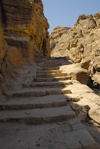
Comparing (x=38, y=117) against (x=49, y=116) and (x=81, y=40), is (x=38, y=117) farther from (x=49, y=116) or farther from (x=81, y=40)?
(x=81, y=40)

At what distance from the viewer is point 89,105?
2.23m

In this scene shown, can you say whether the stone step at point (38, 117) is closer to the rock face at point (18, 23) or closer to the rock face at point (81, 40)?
the rock face at point (18, 23)

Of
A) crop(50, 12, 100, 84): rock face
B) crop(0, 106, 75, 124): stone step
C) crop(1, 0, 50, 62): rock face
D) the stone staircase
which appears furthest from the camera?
crop(50, 12, 100, 84): rock face

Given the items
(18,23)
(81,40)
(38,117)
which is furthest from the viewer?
(81,40)

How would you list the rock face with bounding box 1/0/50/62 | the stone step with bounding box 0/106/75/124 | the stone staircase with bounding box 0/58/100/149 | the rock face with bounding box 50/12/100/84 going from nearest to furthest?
the stone staircase with bounding box 0/58/100/149 → the stone step with bounding box 0/106/75/124 → the rock face with bounding box 1/0/50/62 → the rock face with bounding box 50/12/100/84

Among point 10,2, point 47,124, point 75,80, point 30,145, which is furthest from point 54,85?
point 10,2

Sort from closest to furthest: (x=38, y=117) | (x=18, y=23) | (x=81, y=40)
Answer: (x=38, y=117)
(x=18, y=23)
(x=81, y=40)

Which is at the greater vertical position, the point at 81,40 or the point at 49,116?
the point at 81,40

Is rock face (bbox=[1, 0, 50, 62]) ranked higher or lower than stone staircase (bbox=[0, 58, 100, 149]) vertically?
higher

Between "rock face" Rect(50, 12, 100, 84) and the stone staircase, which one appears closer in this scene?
the stone staircase

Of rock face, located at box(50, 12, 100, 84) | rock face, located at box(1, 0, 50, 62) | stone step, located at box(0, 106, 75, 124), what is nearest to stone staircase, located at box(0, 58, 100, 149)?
Answer: stone step, located at box(0, 106, 75, 124)

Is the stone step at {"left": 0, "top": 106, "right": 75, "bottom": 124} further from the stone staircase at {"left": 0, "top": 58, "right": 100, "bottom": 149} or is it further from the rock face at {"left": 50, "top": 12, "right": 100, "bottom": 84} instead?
the rock face at {"left": 50, "top": 12, "right": 100, "bottom": 84}

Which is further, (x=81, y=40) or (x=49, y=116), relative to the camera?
(x=81, y=40)

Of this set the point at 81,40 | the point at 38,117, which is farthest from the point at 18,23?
the point at 81,40
